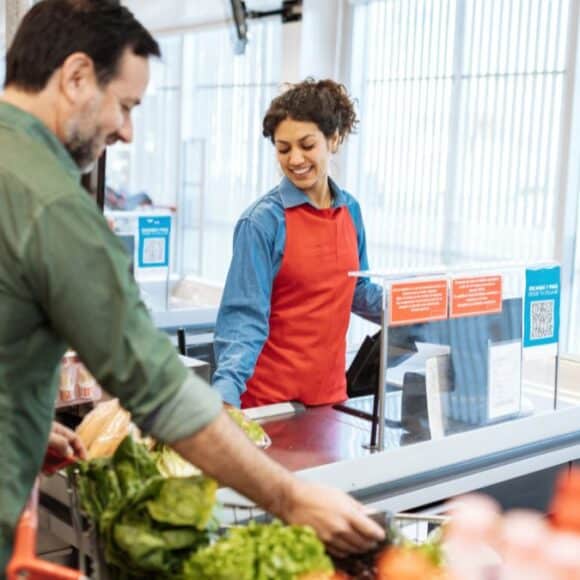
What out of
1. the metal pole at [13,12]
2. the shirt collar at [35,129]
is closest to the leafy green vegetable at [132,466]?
the shirt collar at [35,129]

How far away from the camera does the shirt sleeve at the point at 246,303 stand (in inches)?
113

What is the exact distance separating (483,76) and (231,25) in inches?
77.3

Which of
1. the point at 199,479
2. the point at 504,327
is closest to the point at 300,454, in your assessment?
the point at 504,327

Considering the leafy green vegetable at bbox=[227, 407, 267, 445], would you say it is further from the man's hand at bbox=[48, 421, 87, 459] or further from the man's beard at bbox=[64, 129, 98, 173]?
the man's beard at bbox=[64, 129, 98, 173]

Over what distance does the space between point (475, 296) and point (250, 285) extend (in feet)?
2.16

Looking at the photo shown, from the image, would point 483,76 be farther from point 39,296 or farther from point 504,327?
point 39,296

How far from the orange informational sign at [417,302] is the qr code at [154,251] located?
Result: 321cm

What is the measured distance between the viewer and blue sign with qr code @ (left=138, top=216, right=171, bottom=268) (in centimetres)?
558

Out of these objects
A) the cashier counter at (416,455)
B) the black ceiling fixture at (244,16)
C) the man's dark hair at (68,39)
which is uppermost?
the black ceiling fixture at (244,16)

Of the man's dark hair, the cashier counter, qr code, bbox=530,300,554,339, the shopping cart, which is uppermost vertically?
the man's dark hair

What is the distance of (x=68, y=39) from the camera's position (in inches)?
59.8

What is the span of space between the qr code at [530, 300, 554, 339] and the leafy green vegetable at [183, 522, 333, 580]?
1680 mm

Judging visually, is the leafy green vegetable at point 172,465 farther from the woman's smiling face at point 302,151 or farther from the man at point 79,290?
the woman's smiling face at point 302,151

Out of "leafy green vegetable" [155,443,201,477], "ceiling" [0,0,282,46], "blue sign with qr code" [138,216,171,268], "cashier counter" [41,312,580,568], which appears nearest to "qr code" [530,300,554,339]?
"cashier counter" [41,312,580,568]
